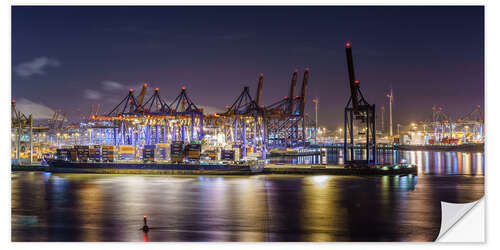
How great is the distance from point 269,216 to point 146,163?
2712 cm

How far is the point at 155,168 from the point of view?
144 feet

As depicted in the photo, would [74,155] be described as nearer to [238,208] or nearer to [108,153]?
[108,153]

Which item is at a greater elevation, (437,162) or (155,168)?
(155,168)

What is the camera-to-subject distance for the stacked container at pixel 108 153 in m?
46.2

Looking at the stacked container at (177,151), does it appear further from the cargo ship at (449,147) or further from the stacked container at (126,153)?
the cargo ship at (449,147)

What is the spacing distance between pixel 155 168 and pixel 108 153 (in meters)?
6.31

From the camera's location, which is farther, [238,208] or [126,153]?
[126,153]

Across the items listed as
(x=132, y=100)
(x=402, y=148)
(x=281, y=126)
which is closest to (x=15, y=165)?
(x=132, y=100)

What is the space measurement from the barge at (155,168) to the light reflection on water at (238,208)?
5.35 metres

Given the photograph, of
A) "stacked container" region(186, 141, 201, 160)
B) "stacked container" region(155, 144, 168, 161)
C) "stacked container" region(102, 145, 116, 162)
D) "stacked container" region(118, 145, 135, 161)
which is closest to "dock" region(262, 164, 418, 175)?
"stacked container" region(186, 141, 201, 160)

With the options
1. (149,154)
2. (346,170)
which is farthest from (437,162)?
(149,154)

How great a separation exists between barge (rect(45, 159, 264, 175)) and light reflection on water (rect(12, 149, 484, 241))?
535 centimetres

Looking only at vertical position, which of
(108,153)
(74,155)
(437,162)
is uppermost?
(108,153)
